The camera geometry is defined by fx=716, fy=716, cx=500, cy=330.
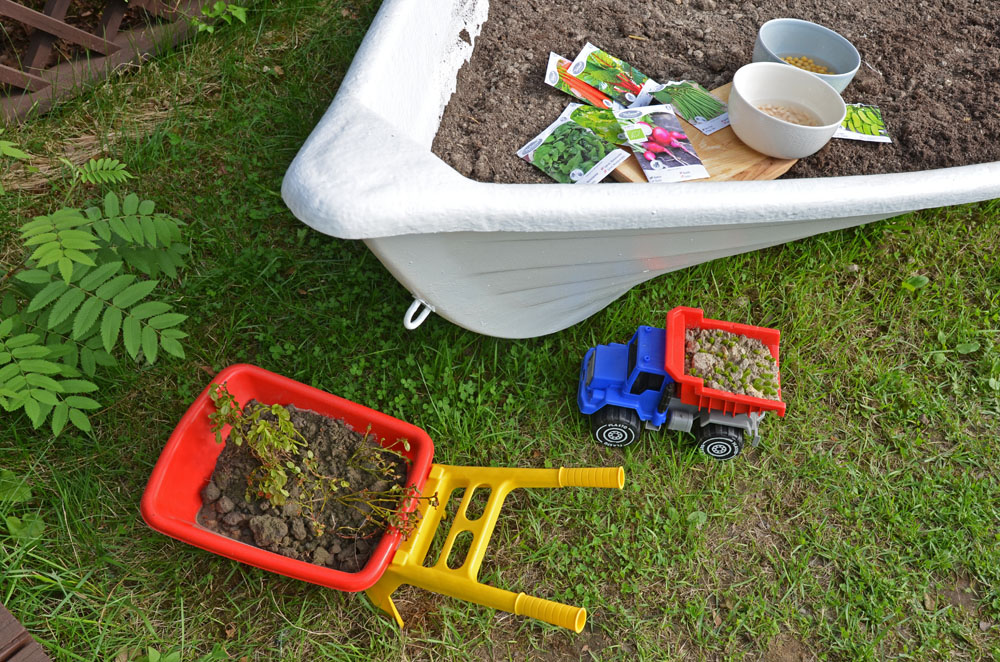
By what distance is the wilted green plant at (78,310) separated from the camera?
1.72 meters

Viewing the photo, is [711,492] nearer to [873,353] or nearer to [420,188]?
[873,353]

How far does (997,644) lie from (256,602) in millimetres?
2024

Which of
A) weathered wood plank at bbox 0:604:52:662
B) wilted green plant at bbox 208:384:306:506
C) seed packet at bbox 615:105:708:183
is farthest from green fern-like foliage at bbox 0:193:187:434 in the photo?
seed packet at bbox 615:105:708:183

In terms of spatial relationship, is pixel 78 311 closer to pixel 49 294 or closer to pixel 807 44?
pixel 49 294

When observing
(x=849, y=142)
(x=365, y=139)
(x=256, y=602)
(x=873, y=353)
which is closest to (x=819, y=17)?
(x=849, y=142)

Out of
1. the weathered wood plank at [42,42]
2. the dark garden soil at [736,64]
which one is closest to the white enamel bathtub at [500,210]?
the dark garden soil at [736,64]

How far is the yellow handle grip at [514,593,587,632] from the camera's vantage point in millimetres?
1474

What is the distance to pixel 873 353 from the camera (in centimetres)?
246

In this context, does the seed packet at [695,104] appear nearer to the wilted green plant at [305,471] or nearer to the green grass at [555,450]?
the green grass at [555,450]

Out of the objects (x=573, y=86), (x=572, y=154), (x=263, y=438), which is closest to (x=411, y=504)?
(x=263, y=438)

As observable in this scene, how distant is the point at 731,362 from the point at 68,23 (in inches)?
121

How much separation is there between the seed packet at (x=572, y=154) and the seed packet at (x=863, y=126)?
799mm

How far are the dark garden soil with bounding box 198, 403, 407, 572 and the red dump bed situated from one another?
0.79 meters

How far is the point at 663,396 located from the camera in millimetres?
2100
